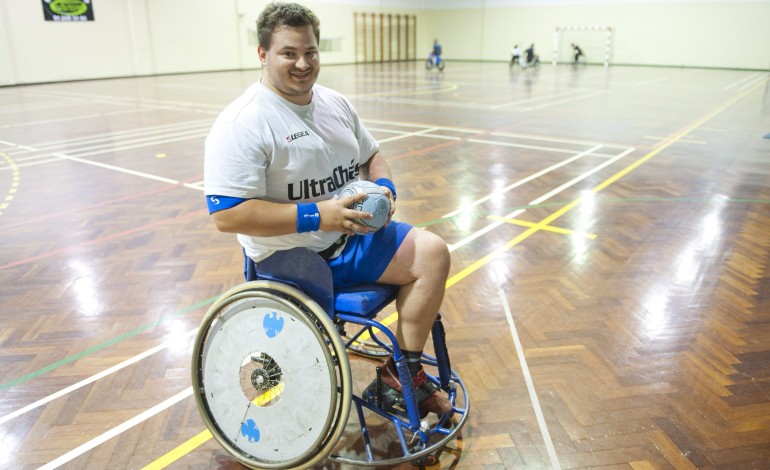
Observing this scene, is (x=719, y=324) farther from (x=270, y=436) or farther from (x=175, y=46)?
(x=175, y=46)

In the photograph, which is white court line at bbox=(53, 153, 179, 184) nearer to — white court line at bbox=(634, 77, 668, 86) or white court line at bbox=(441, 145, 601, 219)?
white court line at bbox=(441, 145, 601, 219)

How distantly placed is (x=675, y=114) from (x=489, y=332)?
34.3 feet

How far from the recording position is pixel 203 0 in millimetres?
22453

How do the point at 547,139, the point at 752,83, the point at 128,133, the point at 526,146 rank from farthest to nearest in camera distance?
the point at 752,83 → the point at 128,133 → the point at 547,139 → the point at 526,146

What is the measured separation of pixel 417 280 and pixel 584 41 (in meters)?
28.7

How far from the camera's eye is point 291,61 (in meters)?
1.97

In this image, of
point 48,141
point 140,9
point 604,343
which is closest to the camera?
point 604,343

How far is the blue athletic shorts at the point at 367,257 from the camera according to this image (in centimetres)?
211

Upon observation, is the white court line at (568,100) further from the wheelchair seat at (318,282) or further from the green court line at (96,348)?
the wheelchair seat at (318,282)

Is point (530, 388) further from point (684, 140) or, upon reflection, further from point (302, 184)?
point (684, 140)

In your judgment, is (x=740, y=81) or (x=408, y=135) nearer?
(x=408, y=135)

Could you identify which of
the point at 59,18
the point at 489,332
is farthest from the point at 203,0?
the point at 489,332

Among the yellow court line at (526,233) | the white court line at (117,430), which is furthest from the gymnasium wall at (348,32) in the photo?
the white court line at (117,430)

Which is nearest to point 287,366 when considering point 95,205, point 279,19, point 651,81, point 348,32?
point 279,19
